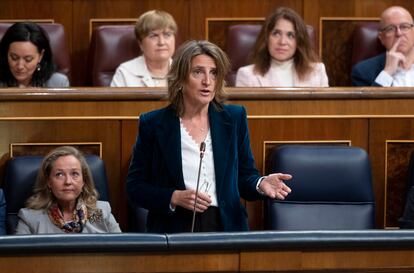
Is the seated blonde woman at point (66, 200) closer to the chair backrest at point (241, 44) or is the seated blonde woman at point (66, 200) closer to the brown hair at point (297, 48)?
the brown hair at point (297, 48)

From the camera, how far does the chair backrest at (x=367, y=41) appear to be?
2.57 m

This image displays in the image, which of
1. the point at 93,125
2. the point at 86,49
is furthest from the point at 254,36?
the point at 93,125

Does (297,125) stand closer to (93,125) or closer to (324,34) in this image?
(93,125)

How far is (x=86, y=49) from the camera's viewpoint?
265cm

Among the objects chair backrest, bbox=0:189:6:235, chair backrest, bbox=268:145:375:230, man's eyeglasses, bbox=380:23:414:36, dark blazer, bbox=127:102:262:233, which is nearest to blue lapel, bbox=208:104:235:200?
dark blazer, bbox=127:102:262:233

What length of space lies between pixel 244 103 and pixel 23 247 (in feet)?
3.04

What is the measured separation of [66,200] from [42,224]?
7 centimetres

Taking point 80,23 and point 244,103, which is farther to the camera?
point 80,23

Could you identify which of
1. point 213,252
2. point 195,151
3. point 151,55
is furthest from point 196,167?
point 151,55

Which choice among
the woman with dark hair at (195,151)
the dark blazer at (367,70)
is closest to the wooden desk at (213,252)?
the woman with dark hair at (195,151)

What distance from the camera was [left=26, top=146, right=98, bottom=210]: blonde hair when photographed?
184 centimetres

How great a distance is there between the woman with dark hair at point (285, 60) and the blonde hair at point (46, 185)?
A: 605mm

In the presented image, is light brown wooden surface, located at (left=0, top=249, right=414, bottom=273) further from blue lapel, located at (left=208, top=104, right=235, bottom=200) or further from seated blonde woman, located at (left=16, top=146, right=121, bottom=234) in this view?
seated blonde woman, located at (left=16, top=146, right=121, bottom=234)

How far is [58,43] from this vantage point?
97.6 inches
